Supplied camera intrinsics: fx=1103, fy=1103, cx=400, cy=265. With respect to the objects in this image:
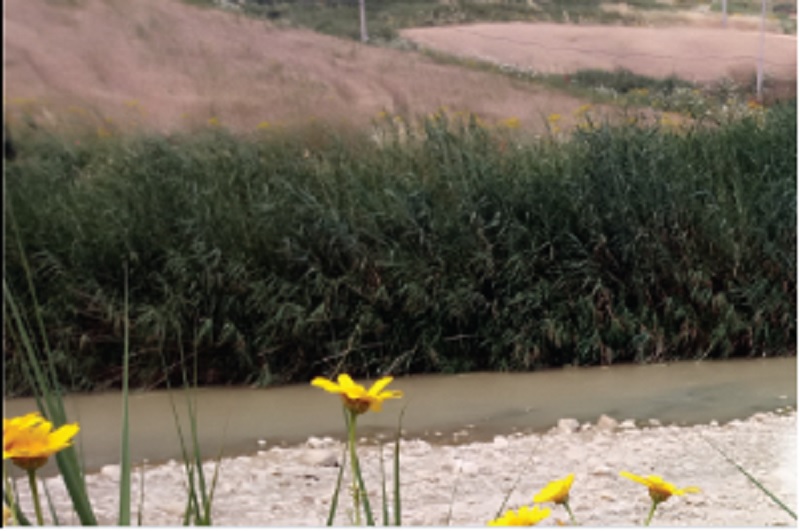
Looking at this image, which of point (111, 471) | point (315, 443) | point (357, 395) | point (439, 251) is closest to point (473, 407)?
point (315, 443)

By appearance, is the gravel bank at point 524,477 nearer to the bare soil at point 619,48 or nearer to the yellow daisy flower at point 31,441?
the bare soil at point 619,48

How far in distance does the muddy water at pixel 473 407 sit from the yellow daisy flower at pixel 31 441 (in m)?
2.11

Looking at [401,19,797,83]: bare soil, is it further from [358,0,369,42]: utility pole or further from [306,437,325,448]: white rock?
[306,437,325,448]: white rock

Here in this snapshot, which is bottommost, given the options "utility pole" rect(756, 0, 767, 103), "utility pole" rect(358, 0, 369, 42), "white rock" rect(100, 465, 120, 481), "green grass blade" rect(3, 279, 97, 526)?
"white rock" rect(100, 465, 120, 481)

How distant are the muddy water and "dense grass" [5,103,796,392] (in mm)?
76

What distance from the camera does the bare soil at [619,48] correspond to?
272 cm

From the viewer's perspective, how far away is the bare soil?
8.93ft

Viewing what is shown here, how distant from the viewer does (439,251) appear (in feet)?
10.7

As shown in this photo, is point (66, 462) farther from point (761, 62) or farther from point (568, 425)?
point (761, 62)

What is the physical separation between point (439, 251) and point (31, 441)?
265 cm

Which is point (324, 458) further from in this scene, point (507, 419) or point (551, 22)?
point (551, 22)

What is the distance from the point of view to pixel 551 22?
2.75 m

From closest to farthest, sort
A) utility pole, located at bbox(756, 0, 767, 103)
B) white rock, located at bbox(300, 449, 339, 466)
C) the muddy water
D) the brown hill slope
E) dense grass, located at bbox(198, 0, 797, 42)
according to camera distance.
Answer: utility pole, located at bbox(756, 0, 767, 103) → white rock, located at bbox(300, 449, 339, 466) → dense grass, located at bbox(198, 0, 797, 42) → the muddy water → the brown hill slope

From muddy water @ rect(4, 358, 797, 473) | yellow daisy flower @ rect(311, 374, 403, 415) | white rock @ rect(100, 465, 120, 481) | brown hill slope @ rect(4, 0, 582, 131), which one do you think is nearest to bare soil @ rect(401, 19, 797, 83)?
brown hill slope @ rect(4, 0, 582, 131)
